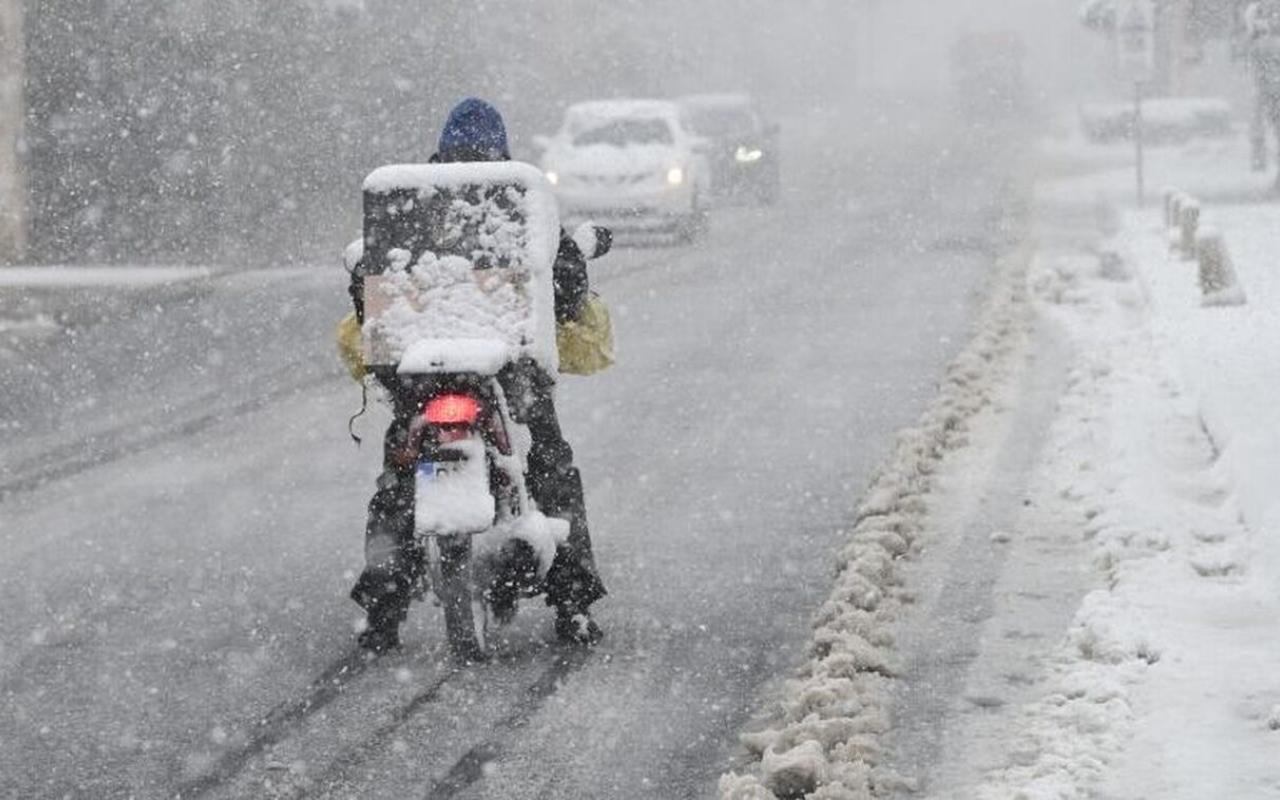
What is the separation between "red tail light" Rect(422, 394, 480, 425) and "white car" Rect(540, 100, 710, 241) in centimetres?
1974

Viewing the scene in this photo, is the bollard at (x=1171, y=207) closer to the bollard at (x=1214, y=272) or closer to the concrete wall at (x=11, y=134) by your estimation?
the bollard at (x=1214, y=272)

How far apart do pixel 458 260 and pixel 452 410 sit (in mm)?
500

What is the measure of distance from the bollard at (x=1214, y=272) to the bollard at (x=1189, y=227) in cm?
316

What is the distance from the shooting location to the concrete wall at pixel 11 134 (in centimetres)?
2434

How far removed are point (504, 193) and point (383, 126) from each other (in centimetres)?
2741

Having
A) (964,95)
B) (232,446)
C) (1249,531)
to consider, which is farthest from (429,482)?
(964,95)

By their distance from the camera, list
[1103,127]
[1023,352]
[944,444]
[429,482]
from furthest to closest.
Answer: [1103,127] < [1023,352] < [944,444] < [429,482]

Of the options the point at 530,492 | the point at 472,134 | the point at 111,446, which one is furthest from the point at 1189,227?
the point at 472,134

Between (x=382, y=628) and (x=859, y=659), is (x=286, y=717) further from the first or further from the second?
(x=859, y=659)

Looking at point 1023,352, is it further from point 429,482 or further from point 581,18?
point 581,18

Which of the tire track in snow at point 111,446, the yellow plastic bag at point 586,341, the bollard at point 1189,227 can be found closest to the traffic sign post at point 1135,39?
the bollard at point 1189,227

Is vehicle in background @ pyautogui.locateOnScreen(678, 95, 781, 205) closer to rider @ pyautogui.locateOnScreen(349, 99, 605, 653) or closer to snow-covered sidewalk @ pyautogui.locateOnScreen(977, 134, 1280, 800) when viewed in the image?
snow-covered sidewalk @ pyautogui.locateOnScreen(977, 134, 1280, 800)

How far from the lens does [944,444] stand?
35.1 feet

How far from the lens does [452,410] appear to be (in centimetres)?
641
